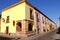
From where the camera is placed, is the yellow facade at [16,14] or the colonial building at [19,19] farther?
the yellow facade at [16,14]

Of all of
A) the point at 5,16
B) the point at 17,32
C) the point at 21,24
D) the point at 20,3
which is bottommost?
the point at 17,32

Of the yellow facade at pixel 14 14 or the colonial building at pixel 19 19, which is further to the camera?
the yellow facade at pixel 14 14

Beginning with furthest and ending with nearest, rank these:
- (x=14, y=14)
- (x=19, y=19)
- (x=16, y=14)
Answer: (x=14, y=14), (x=16, y=14), (x=19, y=19)

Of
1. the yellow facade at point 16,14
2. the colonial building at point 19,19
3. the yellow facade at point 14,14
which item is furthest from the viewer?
the yellow facade at point 14,14

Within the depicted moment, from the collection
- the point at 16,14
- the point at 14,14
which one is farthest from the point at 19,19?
the point at 14,14

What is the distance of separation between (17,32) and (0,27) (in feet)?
24.7

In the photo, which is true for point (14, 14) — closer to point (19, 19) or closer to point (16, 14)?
point (16, 14)

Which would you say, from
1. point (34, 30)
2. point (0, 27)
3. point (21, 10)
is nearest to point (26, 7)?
point (21, 10)

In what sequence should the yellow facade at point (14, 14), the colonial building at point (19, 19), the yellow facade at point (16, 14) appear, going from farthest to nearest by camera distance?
the yellow facade at point (14, 14)
the yellow facade at point (16, 14)
the colonial building at point (19, 19)

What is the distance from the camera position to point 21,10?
2616cm

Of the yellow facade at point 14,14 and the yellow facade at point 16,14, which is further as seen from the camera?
the yellow facade at point 14,14

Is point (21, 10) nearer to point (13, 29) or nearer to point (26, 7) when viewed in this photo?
point (26, 7)

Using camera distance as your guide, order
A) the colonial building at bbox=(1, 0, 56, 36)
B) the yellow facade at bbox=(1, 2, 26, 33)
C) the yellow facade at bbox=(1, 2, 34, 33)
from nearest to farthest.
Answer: the colonial building at bbox=(1, 0, 56, 36) < the yellow facade at bbox=(1, 2, 34, 33) < the yellow facade at bbox=(1, 2, 26, 33)

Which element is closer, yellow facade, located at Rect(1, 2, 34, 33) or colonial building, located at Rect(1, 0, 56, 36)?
colonial building, located at Rect(1, 0, 56, 36)
